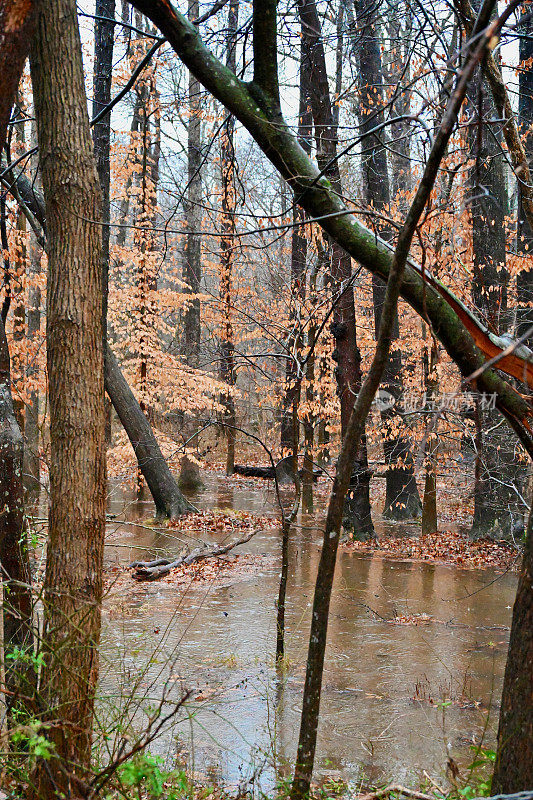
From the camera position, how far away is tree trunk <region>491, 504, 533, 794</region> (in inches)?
98.6

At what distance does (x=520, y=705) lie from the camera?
2.54 meters

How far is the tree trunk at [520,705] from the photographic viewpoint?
250 cm

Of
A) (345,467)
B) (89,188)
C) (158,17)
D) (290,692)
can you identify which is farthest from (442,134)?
(290,692)

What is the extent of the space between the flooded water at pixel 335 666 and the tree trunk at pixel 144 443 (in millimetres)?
2710

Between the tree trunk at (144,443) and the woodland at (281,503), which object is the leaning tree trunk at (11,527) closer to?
the woodland at (281,503)

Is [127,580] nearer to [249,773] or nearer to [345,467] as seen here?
[249,773]

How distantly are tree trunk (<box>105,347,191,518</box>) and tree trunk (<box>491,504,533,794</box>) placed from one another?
11.3 metres

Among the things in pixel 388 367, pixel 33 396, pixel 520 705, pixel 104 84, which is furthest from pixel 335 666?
pixel 33 396

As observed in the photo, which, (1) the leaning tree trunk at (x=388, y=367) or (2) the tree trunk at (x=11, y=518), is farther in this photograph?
(1) the leaning tree trunk at (x=388, y=367)

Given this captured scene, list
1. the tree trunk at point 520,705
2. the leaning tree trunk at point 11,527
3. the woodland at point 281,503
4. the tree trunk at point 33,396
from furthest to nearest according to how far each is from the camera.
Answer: the tree trunk at point 33,396 → the leaning tree trunk at point 11,527 → the woodland at point 281,503 → the tree trunk at point 520,705

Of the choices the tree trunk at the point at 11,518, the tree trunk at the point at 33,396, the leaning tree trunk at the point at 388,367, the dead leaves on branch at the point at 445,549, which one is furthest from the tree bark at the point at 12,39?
the tree trunk at the point at 33,396

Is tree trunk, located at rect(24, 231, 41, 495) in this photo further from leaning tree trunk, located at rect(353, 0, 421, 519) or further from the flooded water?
leaning tree trunk, located at rect(353, 0, 421, 519)

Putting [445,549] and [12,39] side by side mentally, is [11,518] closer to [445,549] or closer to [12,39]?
[12,39]

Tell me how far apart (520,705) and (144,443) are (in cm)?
1182
